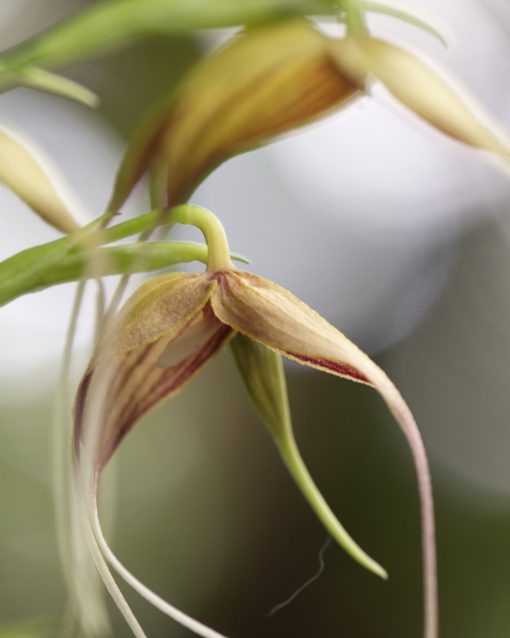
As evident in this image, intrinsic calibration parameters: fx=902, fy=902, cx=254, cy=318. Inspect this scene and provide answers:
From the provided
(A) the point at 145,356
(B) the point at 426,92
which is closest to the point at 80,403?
(A) the point at 145,356

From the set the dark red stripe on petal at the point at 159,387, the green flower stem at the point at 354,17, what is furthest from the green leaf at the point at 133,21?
the dark red stripe on petal at the point at 159,387

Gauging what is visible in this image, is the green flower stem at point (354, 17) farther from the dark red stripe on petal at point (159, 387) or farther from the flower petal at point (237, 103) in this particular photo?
the dark red stripe on petal at point (159, 387)

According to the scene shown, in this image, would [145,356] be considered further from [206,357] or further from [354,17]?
[354,17]

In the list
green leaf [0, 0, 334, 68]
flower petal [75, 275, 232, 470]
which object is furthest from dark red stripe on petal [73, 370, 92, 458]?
green leaf [0, 0, 334, 68]

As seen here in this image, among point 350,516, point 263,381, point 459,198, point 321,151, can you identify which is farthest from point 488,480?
point 263,381

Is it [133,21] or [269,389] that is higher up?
[133,21]
